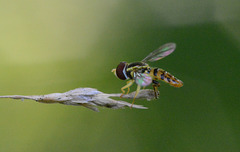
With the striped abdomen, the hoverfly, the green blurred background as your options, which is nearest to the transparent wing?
the hoverfly

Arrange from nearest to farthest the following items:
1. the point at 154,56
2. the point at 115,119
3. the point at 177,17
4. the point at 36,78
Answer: the point at 154,56
the point at 36,78
the point at 115,119
the point at 177,17

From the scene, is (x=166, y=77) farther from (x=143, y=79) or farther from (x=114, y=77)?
(x=114, y=77)

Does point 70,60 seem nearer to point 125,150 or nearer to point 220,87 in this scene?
point 125,150

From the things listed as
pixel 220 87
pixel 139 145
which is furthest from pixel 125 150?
pixel 220 87

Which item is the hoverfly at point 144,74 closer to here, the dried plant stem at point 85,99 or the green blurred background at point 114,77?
the dried plant stem at point 85,99

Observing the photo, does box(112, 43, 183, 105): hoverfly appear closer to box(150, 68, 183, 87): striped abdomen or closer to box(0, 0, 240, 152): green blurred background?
box(150, 68, 183, 87): striped abdomen

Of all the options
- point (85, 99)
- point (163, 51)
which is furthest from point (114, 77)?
point (85, 99)
